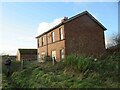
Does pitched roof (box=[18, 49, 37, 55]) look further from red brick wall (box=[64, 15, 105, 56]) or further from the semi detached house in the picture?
red brick wall (box=[64, 15, 105, 56])

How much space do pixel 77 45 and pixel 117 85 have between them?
19783 mm

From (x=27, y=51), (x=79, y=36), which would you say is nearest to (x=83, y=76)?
(x=79, y=36)

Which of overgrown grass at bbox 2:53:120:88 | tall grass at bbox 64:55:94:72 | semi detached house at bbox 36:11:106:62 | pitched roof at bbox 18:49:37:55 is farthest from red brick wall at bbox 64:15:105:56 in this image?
pitched roof at bbox 18:49:37:55

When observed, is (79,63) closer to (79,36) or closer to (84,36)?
(79,36)

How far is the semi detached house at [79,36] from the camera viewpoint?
117 ft

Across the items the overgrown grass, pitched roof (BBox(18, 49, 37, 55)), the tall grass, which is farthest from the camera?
pitched roof (BBox(18, 49, 37, 55))

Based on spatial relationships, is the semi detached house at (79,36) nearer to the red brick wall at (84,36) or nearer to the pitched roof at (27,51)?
the red brick wall at (84,36)

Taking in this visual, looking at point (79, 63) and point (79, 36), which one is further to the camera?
point (79, 36)

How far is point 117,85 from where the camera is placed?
51.1ft

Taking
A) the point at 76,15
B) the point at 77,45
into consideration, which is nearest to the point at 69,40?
the point at 77,45

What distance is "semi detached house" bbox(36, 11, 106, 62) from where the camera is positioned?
3562 cm

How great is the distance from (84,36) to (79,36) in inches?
35.3

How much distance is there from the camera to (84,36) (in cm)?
3694

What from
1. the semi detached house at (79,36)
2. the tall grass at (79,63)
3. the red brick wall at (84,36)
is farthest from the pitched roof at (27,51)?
the tall grass at (79,63)
